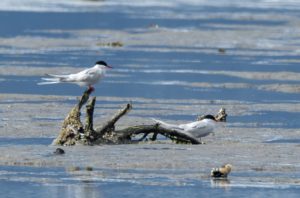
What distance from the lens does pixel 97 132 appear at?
1947 cm

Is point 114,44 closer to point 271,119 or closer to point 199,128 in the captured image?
point 271,119

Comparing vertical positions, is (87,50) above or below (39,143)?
above

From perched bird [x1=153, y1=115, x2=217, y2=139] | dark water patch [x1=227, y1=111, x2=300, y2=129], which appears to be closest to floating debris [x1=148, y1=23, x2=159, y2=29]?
dark water patch [x1=227, y1=111, x2=300, y2=129]

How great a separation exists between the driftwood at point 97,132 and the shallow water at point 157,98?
0.78 ft

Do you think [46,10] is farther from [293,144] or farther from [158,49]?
[293,144]

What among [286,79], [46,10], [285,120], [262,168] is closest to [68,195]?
[262,168]

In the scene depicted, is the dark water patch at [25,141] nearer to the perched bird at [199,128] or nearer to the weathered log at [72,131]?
the weathered log at [72,131]

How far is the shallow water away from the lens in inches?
651

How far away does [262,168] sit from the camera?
17.5 m

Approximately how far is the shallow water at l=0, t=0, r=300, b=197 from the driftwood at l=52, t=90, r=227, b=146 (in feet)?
0.78

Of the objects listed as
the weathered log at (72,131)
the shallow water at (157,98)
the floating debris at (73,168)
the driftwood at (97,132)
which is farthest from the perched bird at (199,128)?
the floating debris at (73,168)

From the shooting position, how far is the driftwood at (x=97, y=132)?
19297 mm

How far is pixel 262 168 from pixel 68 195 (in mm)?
3243

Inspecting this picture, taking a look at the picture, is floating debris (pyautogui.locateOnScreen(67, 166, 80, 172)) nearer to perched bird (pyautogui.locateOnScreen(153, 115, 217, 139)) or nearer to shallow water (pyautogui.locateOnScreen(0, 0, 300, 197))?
shallow water (pyautogui.locateOnScreen(0, 0, 300, 197))
